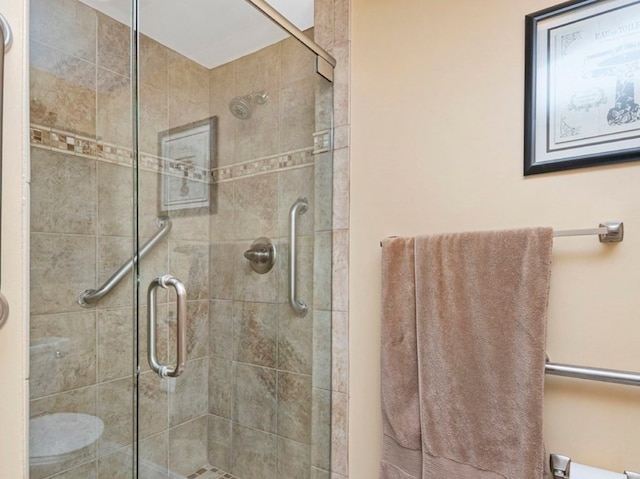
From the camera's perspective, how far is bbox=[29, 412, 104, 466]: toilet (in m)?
1.18

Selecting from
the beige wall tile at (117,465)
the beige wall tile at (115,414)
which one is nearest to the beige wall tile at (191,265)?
the beige wall tile at (115,414)

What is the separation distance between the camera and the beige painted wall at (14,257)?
618mm

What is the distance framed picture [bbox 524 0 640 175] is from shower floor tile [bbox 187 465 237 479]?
1.56 m

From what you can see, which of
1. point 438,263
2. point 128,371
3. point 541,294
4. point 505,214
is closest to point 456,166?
point 505,214

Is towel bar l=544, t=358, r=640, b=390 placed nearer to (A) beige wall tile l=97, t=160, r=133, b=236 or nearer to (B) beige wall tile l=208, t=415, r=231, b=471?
(B) beige wall tile l=208, t=415, r=231, b=471

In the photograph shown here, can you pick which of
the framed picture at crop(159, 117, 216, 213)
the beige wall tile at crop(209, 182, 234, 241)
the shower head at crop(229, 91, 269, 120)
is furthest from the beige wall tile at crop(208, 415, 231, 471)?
the shower head at crop(229, 91, 269, 120)

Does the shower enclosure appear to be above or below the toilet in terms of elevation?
above

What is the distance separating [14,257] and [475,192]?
1.17 m

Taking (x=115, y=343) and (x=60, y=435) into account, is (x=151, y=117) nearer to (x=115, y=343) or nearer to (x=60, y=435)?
(x=115, y=343)

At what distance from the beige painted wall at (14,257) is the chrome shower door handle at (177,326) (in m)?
0.48

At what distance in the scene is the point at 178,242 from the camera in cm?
135

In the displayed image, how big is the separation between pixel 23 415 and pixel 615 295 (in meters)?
1.34

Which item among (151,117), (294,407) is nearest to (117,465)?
(294,407)

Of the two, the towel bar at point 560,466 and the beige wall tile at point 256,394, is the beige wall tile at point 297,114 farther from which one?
the towel bar at point 560,466
